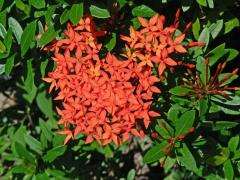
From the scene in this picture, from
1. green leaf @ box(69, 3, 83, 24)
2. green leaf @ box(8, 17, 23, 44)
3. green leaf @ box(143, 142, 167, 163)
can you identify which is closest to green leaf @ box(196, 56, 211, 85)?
green leaf @ box(143, 142, 167, 163)

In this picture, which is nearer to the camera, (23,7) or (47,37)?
(47,37)

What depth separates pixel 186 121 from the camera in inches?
83.3

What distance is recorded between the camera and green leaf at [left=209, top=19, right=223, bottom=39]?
2.35 m

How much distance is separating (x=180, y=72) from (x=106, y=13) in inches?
18.3

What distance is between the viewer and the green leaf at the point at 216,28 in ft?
7.70

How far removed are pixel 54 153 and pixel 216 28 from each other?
1.06 meters

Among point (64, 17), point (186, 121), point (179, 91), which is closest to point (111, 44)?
point (64, 17)

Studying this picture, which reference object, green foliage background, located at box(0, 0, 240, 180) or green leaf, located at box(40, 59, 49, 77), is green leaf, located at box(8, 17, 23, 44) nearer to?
green foliage background, located at box(0, 0, 240, 180)

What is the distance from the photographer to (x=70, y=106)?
2127mm

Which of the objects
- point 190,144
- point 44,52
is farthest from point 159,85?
point 44,52

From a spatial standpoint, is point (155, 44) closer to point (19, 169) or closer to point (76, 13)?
point (76, 13)

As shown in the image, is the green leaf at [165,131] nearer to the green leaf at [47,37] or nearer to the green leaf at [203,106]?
the green leaf at [203,106]

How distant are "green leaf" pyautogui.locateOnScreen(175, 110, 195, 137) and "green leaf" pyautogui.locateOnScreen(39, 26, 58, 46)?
25.7 inches

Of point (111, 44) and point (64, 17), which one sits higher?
point (64, 17)
